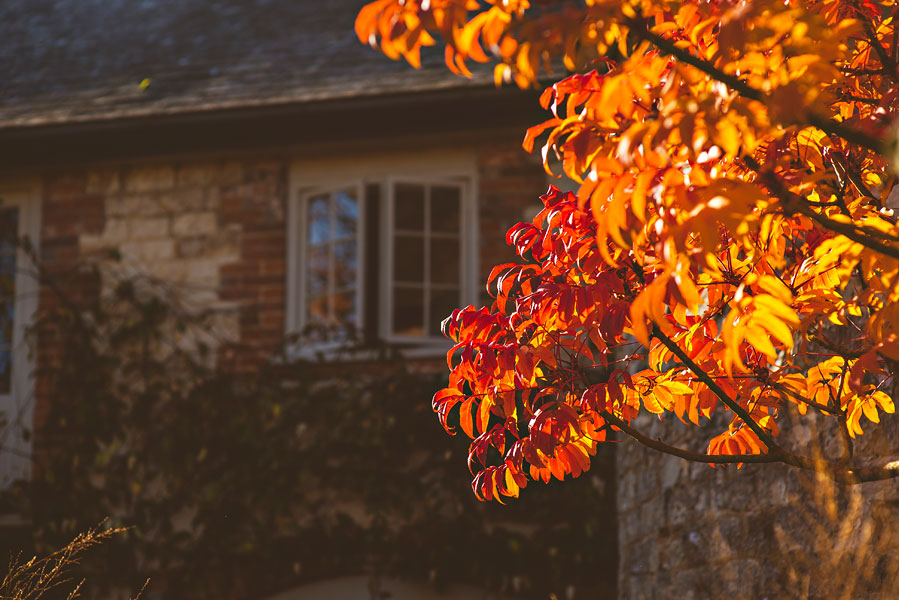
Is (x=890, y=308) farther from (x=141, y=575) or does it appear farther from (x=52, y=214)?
(x=52, y=214)

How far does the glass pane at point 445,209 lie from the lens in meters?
6.85

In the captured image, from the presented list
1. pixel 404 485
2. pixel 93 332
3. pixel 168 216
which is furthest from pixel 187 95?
pixel 404 485

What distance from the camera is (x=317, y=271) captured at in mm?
6906

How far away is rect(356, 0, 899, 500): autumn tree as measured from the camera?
151 cm

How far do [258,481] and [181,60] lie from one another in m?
3.66

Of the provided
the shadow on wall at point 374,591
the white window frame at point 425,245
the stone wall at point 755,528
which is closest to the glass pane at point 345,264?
the white window frame at point 425,245

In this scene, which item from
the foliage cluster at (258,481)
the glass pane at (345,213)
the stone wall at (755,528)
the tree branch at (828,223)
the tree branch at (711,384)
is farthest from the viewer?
the glass pane at (345,213)

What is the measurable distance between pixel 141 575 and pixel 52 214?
270cm

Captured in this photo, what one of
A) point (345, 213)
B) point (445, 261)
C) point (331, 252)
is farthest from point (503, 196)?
point (331, 252)

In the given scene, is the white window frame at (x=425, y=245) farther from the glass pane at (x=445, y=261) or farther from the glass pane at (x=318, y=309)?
the glass pane at (x=318, y=309)

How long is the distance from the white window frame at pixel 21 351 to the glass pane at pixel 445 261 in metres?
2.79

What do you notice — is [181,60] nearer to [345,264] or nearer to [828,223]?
[345,264]

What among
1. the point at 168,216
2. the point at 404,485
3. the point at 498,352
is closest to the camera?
the point at 498,352

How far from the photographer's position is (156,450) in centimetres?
644
